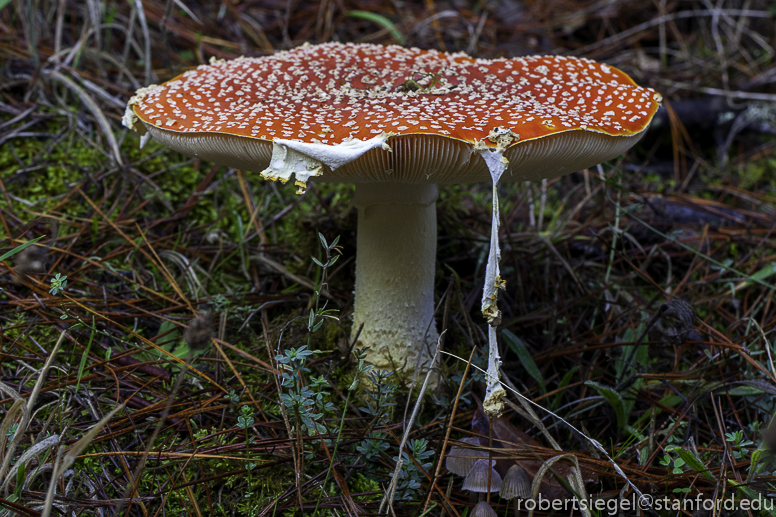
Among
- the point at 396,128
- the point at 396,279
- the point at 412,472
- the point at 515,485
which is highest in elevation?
the point at 396,128

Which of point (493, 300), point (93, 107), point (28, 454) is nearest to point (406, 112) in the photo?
point (493, 300)

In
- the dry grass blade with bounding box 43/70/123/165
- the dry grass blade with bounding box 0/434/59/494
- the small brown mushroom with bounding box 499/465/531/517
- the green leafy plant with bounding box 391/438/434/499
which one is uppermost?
the dry grass blade with bounding box 43/70/123/165

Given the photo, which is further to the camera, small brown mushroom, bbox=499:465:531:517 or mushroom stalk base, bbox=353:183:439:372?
mushroom stalk base, bbox=353:183:439:372

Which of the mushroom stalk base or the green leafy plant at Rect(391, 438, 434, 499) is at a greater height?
the mushroom stalk base

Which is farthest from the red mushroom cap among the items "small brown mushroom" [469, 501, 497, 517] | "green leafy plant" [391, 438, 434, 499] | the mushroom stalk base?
"small brown mushroom" [469, 501, 497, 517]

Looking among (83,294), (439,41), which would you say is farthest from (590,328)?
(439,41)

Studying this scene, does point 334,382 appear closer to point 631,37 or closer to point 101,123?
point 101,123

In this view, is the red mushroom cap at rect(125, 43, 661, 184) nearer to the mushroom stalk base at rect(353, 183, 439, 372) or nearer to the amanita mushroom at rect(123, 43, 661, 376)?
the amanita mushroom at rect(123, 43, 661, 376)

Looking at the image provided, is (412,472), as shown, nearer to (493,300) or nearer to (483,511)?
(483,511)
